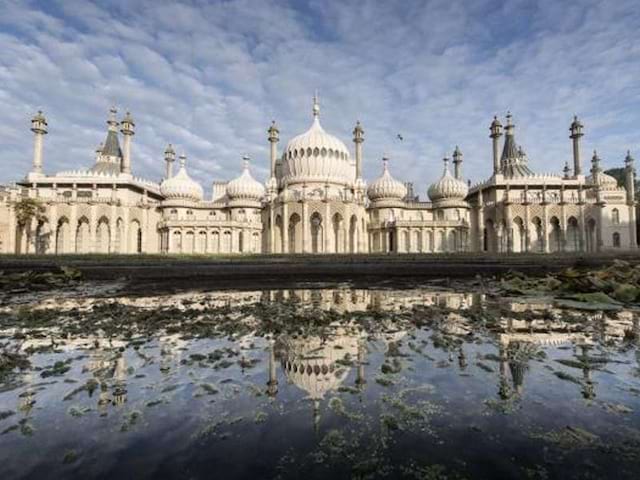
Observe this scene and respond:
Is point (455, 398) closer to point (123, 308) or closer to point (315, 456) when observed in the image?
point (315, 456)

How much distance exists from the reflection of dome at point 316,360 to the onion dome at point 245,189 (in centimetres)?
4722

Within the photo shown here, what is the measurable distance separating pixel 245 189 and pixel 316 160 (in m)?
11.1

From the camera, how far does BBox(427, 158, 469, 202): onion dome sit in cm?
5103

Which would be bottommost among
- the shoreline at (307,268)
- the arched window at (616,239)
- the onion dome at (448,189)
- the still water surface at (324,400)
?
the still water surface at (324,400)

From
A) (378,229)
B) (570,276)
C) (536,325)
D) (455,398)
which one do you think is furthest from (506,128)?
(455,398)

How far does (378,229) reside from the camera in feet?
164

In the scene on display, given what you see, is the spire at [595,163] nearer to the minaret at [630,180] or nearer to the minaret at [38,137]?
the minaret at [630,180]

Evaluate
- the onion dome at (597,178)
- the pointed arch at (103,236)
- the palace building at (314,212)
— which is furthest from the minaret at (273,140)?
the onion dome at (597,178)

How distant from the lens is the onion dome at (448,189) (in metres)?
51.0

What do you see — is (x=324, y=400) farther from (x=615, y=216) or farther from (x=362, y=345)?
(x=615, y=216)

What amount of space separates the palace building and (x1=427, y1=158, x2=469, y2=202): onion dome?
165mm

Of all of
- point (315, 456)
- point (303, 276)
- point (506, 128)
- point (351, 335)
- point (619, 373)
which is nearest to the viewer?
point (315, 456)

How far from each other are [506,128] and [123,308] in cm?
5991

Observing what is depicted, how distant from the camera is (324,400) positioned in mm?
3504
